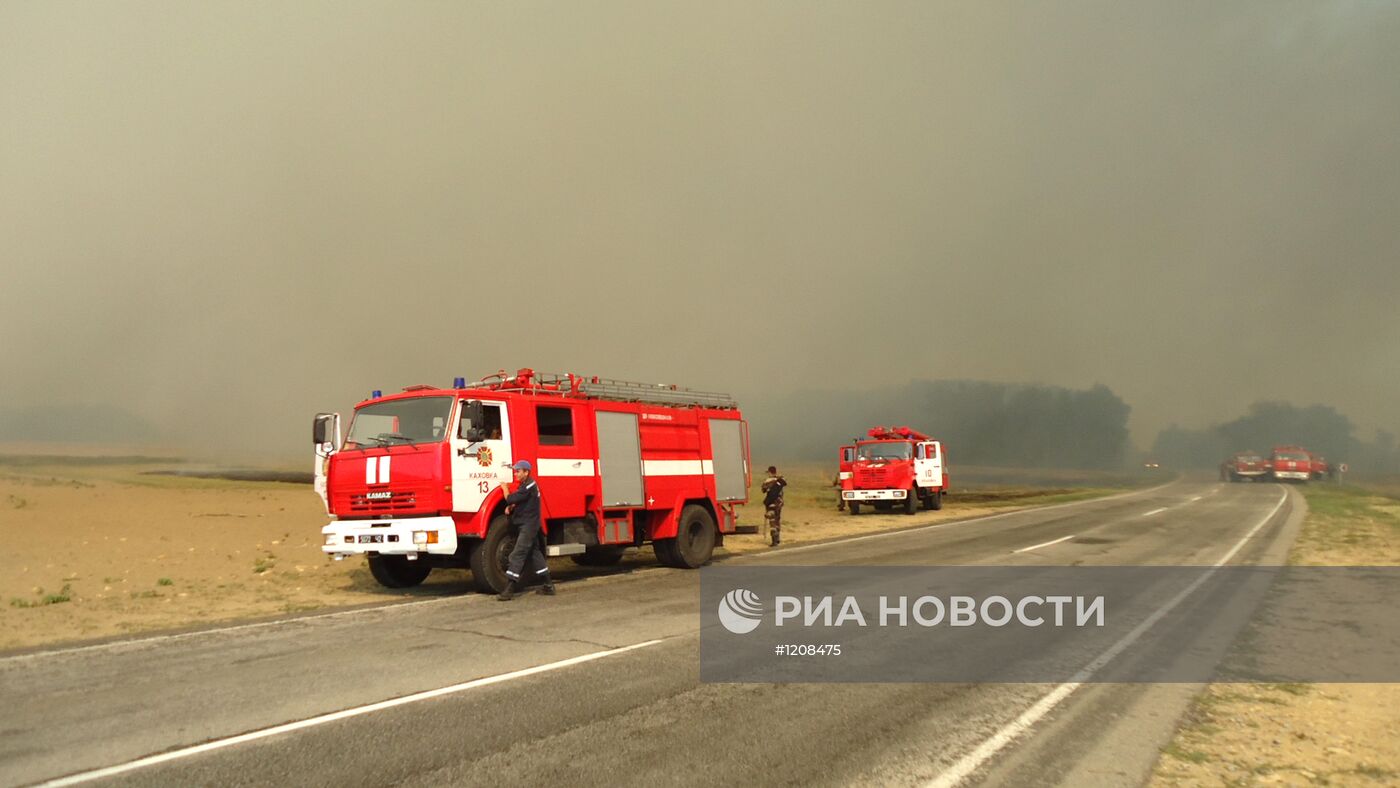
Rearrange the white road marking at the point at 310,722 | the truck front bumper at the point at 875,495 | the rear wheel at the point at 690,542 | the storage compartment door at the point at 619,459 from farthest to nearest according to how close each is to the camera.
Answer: the truck front bumper at the point at 875,495 < the rear wheel at the point at 690,542 < the storage compartment door at the point at 619,459 < the white road marking at the point at 310,722

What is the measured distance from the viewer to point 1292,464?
219ft

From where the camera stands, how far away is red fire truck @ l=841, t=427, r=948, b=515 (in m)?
32.4

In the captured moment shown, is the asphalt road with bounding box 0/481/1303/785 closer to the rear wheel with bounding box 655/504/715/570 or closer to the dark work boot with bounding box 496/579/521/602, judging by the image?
the dark work boot with bounding box 496/579/521/602

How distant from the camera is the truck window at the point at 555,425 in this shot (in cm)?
1320

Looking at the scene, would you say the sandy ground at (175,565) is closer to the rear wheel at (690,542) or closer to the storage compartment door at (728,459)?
the rear wheel at (690,542)

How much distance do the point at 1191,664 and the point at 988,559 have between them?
26.6 ft

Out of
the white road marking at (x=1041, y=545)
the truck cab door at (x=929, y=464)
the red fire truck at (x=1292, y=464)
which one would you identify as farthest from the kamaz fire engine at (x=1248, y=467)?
the white road marking at (x=1041, y=545)

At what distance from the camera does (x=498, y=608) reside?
35.8ft

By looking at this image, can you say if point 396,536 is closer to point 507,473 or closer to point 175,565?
point 507,473

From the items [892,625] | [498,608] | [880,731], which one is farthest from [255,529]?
[880,731]

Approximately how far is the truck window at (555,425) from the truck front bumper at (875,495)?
2094cm

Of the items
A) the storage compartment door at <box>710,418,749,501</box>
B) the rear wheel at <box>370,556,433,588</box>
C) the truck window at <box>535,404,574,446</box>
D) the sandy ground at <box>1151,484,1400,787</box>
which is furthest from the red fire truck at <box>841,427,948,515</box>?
the sandy ground at <box>1151,484,1400,787</box>

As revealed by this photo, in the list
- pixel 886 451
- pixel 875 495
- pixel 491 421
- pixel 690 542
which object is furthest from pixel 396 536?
pixel 886 451

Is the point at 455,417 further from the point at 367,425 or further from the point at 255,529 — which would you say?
the point at 255,529
